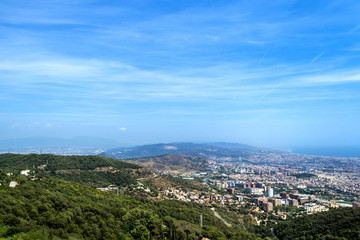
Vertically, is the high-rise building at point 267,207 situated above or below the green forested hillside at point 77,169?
below

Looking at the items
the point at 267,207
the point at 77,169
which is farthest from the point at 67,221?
the point at 267,207

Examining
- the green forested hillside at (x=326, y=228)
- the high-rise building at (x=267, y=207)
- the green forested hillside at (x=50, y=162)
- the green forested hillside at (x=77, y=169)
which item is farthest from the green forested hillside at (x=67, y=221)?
the high-rise building at (x=267, y=207)

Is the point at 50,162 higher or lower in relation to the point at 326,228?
higher

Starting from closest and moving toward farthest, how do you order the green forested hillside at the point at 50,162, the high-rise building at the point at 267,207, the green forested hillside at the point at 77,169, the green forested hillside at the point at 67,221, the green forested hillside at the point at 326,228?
the green forested hillside at the point at 67,221 < the green forested hillside at the point at 326,228 < the green forested hillside at the point at 77,169 < the green forested hillside at the point at 50,162 < the high-rise building at the point at 267,207

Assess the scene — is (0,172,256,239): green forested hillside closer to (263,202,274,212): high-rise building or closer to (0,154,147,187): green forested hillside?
(0,154,147,187): green forested hillside

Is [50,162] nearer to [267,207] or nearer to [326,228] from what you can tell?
[267,207]

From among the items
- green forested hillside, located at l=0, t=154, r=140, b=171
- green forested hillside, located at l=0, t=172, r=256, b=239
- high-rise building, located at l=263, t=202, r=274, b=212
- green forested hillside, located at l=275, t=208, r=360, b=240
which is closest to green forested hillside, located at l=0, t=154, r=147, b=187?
green forested hillside, located at l=0, t=154, r=140, b=171

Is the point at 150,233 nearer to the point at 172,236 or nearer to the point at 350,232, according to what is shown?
the point at 172,236

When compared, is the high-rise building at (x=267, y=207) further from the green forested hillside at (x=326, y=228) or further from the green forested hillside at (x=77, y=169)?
the green forested hillside at (x=77, y=169)

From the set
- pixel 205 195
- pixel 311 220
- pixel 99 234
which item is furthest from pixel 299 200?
pixel 99 234

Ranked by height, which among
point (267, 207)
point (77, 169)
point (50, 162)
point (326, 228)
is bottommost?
point (267, 207)
